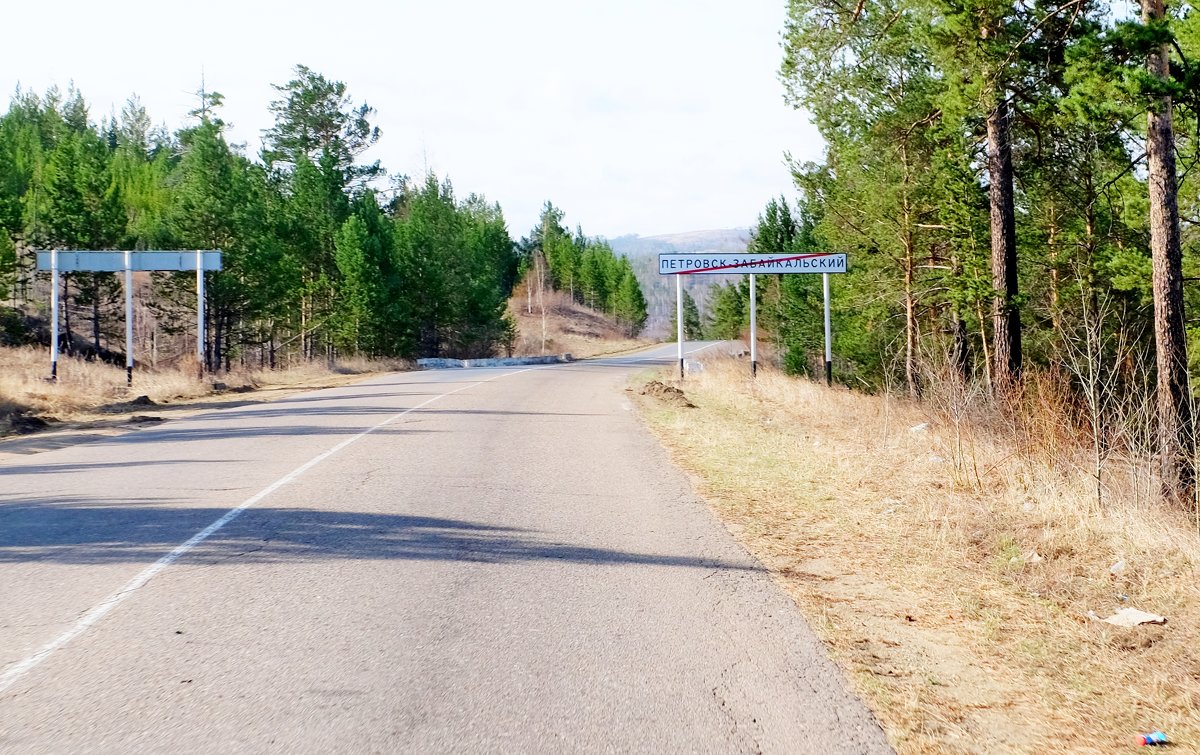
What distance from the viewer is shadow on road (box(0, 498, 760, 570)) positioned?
750 cm

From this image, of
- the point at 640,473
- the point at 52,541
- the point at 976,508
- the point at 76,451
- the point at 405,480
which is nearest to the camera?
the point at 52,541

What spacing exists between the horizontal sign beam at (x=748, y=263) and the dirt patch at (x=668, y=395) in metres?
3.76

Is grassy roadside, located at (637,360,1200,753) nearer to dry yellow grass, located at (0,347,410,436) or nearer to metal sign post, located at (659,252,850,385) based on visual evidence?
dry yellow grass, located at (0,347,410,436)

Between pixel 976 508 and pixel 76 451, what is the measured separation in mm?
12330

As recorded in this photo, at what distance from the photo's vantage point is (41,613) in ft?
19.4

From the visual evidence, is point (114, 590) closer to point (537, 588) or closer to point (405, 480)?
point (537, 588)

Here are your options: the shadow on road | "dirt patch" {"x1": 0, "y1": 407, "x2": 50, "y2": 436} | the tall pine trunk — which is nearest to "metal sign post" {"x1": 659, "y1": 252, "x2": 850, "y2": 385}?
the tall pine trunk

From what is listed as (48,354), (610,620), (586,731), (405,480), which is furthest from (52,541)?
(48,354)

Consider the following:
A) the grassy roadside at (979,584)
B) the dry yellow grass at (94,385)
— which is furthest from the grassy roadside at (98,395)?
the grassy roadside at (979,584)

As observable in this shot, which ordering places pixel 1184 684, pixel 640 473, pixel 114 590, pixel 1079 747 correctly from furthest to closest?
pixel 640 473
pixel 114 590
pixel 1184 684
pixel 1079 747

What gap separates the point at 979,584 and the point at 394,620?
382 cm

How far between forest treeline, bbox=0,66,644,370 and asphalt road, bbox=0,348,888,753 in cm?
3413

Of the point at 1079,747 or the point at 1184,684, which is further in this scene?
the point at 1184,684

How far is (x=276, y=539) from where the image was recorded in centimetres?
809
